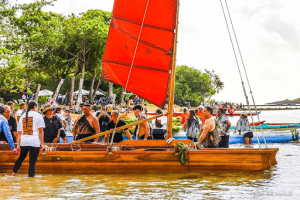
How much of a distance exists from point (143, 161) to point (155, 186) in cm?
143

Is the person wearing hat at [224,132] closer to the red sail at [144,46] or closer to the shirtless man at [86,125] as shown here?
→ the red sail at [144,46]

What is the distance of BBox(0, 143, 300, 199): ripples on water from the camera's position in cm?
905

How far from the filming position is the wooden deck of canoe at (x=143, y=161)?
441 inches

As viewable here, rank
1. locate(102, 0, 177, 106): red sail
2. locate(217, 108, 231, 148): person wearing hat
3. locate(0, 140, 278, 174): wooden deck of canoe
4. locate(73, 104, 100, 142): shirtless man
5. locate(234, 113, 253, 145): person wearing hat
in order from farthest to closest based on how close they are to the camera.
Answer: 1. locate(234, 113, 253, 145): person wearing hat
2. locate(217, 108, 231, 148): person wearing hat
3. locate(102, 0, 177, 106): red sail
4. locate(73, 104, 100, 142): shirtless man
5. locate(0, 140, 278, 174): wooden deck of canoe

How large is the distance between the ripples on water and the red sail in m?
2.83

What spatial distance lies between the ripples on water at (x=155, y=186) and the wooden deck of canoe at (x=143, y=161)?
20cm

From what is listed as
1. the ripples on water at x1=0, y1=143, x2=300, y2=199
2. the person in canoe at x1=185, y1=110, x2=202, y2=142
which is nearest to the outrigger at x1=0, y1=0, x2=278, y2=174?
the ripples on water at x1=0, y1=143, x2=300, y2=199

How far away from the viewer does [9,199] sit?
8453 millimetres

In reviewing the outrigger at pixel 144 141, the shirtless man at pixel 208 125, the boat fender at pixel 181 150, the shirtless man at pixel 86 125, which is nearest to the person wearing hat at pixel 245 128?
the outrigger at pixel 144 141

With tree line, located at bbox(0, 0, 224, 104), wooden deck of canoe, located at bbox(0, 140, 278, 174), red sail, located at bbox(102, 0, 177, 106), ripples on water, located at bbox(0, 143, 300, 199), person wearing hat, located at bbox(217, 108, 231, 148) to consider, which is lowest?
ripples on water, located at bbox(0, 143, 300, 199)

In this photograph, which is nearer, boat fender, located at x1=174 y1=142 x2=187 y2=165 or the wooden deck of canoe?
boat fender, located at x1=174 y1=142 x2=187 y2=165

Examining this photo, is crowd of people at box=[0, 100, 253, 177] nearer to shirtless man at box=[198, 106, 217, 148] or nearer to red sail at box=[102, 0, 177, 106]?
shirtless man at box=[198, 106, 217, 148]

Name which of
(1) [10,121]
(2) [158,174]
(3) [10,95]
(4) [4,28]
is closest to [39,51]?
(3) [10,95]

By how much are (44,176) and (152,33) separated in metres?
4.68
